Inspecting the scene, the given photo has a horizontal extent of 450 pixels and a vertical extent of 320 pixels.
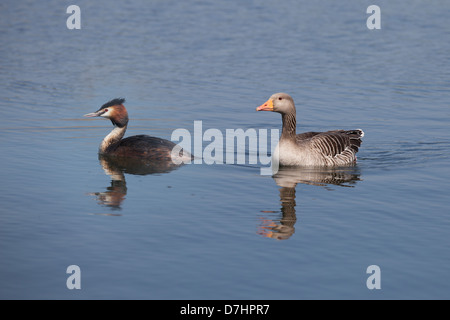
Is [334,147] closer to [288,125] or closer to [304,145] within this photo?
[304,145]

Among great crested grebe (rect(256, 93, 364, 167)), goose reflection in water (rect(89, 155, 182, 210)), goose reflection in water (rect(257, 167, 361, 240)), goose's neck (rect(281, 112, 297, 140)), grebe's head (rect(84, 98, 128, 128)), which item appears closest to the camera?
goose reflection in water (rect(257, 167, 361, 240))

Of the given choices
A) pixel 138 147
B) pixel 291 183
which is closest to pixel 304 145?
pixel 291 183

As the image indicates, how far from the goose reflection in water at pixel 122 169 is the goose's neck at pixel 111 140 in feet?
0.61

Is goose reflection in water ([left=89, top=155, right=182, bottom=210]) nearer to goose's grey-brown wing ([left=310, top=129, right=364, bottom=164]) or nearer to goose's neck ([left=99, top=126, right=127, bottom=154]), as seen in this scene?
goose's neck ([left=99, top=126, right=127, bottom=154])

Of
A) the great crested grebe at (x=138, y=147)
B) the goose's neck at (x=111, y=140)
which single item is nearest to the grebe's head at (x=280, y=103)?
the great crested grebe at (x=138, y=147)

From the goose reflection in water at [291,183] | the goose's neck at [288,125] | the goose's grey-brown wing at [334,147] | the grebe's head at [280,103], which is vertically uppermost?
the grebe's head at [280,103]

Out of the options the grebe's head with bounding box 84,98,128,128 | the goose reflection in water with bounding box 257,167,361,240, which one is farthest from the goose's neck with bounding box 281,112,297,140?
the grebe's head with bounding box 84,98,128,128

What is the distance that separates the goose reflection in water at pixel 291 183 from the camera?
10.9m

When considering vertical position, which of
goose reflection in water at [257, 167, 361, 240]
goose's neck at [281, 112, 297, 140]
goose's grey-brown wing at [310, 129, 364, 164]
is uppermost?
goose's neck at [281, 112, 297, 140]

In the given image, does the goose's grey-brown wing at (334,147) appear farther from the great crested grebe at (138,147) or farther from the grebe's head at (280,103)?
the great crested grebe at (138,147)

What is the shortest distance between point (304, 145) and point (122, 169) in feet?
13.4

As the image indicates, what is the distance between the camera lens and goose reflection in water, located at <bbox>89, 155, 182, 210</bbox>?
41.6 feet

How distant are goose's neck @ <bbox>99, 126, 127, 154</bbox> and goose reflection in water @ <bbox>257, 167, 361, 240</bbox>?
3.90 metres

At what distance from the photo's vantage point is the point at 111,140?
15.9 m
